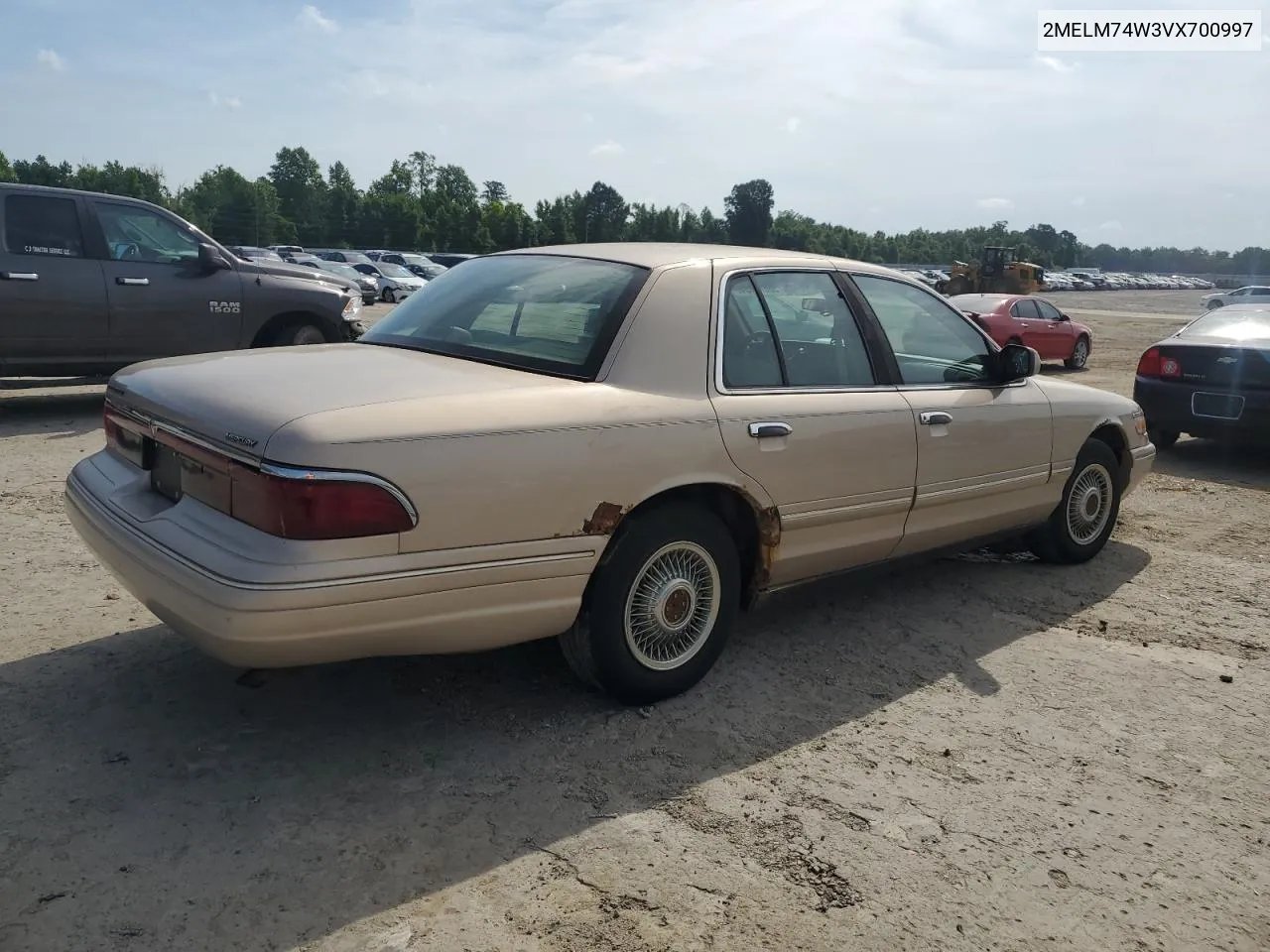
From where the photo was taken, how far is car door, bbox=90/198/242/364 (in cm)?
880

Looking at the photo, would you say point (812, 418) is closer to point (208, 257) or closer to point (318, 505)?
point (318, 505)

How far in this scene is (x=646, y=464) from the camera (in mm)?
3365

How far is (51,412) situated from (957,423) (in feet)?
26.8

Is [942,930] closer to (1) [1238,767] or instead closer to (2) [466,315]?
(1) [1238,767]

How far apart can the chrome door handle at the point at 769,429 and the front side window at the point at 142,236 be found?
7.19 meters

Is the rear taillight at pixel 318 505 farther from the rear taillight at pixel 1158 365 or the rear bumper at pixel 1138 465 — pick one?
the rear taillight at pixel 1158 365

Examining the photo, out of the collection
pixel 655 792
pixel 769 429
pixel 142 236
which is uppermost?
pixel 142 236

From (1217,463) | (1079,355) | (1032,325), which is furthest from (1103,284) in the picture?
(1217,463)

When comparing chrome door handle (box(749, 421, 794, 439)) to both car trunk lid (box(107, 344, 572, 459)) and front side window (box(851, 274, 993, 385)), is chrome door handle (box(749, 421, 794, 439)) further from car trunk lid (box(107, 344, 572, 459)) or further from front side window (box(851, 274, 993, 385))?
front side window (box(851, 274, 993, 385))

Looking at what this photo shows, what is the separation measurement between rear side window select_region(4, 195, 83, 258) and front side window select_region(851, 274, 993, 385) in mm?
7040

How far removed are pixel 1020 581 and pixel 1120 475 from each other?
99 cm

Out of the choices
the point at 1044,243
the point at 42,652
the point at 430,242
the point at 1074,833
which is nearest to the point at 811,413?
the point at 1074,833

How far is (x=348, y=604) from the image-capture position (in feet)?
9.24

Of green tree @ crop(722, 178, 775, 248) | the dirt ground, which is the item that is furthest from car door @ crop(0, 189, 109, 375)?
green tree @ crop(722, 178, 775, 248)
